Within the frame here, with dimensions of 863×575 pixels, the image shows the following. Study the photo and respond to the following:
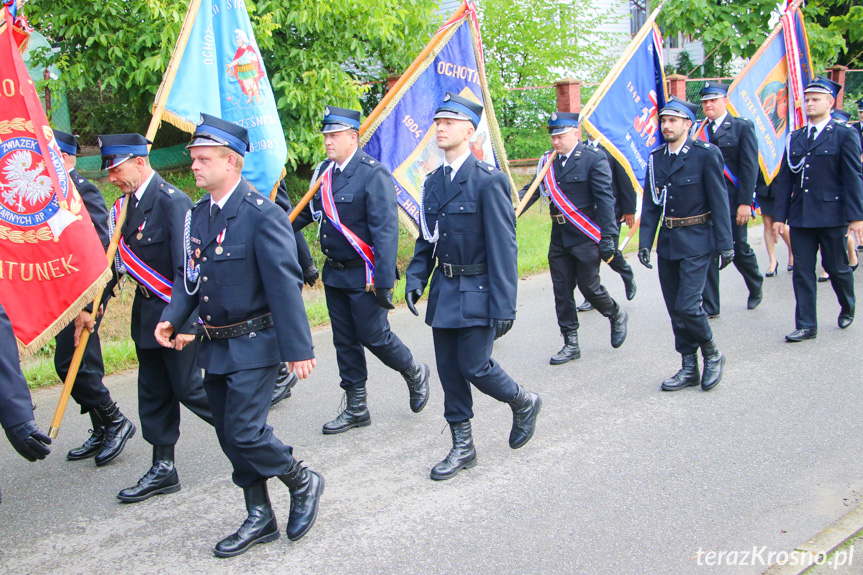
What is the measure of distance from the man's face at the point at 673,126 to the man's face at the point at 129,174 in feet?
11.9

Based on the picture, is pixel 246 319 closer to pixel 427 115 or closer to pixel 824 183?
pixel 427 115

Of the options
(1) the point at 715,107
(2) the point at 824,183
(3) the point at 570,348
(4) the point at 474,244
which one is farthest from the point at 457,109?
(1) the point at 715,107

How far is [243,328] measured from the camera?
3.73 m

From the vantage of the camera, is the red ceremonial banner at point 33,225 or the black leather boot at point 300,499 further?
the red ceremonial banner at point 33,225

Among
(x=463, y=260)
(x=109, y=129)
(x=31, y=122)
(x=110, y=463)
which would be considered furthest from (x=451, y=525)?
(x=109, y=129)

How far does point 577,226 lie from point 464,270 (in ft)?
8.01

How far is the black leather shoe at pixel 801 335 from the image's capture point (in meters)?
6.86

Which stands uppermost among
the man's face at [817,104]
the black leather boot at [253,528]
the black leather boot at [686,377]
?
the man's face at [817,104]

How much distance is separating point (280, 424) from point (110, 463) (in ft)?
3.54

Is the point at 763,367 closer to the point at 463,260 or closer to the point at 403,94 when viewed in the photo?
the point at 463,260

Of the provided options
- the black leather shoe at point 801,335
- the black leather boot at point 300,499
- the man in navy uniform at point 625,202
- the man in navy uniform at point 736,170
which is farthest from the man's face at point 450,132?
the man in navy uniform at point 625,202

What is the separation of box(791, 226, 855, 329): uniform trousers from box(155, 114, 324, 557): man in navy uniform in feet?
16.0

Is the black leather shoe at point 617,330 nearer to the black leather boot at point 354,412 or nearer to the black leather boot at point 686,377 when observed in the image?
the black leather boot at point 686,377

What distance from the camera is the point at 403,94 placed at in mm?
6305
